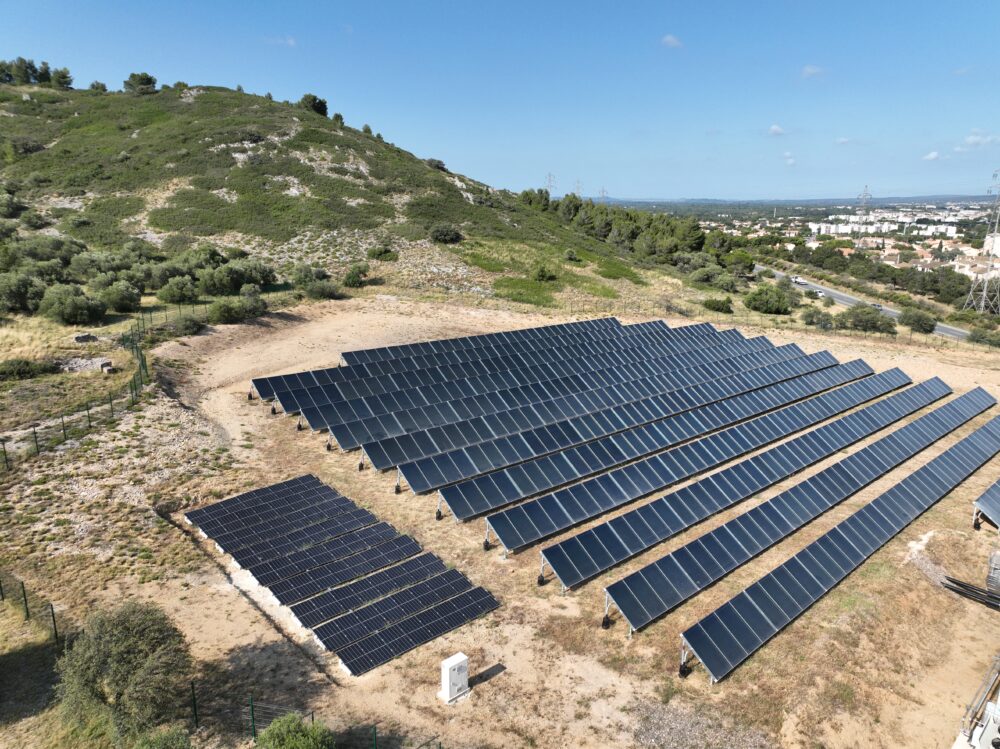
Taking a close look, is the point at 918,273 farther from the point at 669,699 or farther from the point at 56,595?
the point at 56,595

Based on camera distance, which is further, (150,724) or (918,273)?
(918,273)

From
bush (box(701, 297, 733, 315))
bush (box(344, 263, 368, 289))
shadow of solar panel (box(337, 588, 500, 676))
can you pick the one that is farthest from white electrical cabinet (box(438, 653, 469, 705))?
bush (box(701, 297, 733, 315))

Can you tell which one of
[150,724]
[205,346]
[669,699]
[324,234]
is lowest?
[669,699]

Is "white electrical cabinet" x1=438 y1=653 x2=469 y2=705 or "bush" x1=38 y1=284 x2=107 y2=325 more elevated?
"bush" x1=38 y1=284 x2=107 y2=325

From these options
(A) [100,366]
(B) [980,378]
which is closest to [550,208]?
(B) [980,378]

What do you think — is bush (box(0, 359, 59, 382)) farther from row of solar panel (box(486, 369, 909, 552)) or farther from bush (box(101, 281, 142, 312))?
row of solar panel (box(486, 369, 909, 552))

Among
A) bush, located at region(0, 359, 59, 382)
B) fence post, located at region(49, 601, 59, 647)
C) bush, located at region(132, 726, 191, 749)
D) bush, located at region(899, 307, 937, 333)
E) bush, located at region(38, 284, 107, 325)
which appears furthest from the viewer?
bush, located at region(899, 307, 937, 333)

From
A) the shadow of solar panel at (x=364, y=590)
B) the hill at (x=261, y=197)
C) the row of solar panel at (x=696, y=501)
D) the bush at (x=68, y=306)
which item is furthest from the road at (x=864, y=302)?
the bush at (x=68, y=306)
